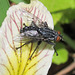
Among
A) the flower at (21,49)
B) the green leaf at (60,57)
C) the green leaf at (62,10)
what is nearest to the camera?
the flower at (21,49)

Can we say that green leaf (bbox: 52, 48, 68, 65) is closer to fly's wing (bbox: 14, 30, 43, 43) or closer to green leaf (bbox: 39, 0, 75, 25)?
green leaf (bbox: 39, 0, 75, 25)

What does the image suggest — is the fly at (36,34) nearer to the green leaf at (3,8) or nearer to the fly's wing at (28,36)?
the fly's wing at (28,36)

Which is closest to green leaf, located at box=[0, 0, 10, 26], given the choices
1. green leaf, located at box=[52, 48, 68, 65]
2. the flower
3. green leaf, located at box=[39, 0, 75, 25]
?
the flower

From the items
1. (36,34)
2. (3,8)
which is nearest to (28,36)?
(36,34)

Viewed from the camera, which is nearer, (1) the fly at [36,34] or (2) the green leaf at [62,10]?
(1) the fly at [36,34]

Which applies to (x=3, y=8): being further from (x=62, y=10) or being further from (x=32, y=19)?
(x=62, y=10)

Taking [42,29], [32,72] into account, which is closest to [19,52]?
[32,72]

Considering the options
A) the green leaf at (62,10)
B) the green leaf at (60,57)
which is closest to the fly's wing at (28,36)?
the green leaf at (62,10)
